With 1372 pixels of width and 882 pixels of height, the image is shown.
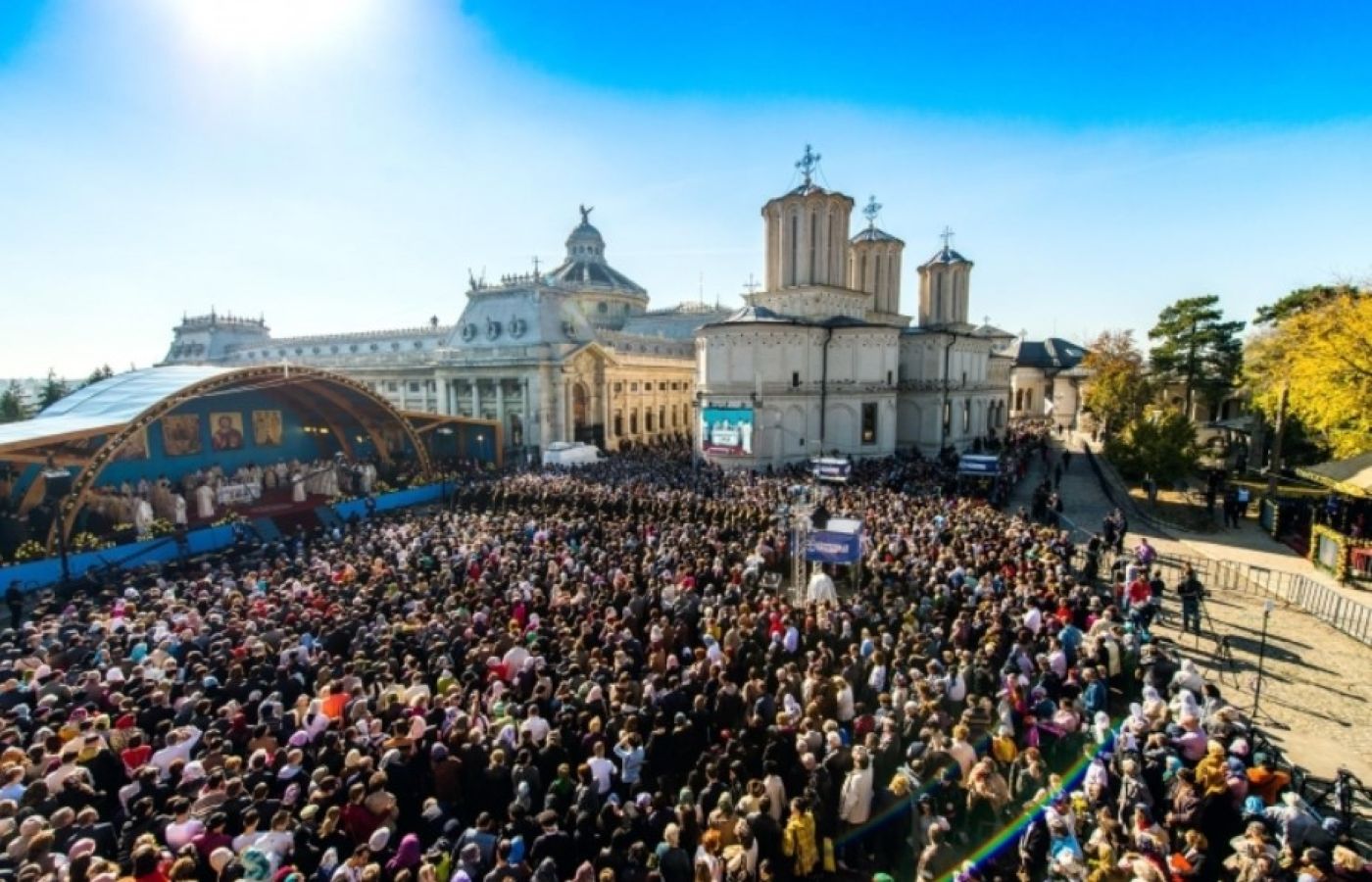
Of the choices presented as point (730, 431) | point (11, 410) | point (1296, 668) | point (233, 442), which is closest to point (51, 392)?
point (11, 410)

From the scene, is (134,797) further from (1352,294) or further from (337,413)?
(1352,294)

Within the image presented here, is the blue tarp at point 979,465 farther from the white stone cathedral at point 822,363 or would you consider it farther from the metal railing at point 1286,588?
the white stone cathedral at point 822,363

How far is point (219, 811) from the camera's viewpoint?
6.20m

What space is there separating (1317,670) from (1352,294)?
3150cm

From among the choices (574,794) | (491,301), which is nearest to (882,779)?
(574,794)

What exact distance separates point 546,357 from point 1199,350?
45252 millimetres

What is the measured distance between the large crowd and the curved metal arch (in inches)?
256

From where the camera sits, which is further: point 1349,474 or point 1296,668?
point 1349,474

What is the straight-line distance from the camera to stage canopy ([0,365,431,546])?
65.2 feet

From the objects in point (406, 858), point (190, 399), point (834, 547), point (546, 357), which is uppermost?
point (546, 357)

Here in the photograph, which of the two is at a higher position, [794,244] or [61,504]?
[794,244]

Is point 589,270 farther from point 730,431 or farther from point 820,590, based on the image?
point 820,590

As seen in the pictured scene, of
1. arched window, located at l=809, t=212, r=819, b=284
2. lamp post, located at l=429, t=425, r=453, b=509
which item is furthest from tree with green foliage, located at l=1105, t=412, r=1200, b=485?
lamp post, located at l=429, t=425, r=453, b=509

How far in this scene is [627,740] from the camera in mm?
7488
